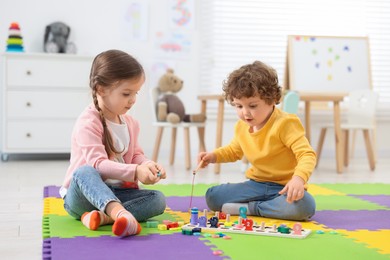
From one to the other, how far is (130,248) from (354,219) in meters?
0.83

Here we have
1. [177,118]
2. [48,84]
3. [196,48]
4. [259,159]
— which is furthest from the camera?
[196,48]

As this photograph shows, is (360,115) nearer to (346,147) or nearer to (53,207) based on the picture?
(346,147)

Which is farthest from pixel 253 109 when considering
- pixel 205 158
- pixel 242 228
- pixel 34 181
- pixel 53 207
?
pixel 34 181

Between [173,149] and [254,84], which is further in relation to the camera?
[173,149]

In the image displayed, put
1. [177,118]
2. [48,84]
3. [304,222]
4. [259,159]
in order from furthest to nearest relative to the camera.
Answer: [48,84] < [177,118] < [259,159] < [304,222]

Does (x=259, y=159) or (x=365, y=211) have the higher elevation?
(x=259, y=159)

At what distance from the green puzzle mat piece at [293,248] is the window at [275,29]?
3.41 metres

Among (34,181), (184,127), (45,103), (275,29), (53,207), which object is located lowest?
(34,181)

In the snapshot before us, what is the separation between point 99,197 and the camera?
63.6 inches

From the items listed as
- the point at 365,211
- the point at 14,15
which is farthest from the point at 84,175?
the point at 14,15

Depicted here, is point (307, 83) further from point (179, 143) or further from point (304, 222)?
point (304, 222)

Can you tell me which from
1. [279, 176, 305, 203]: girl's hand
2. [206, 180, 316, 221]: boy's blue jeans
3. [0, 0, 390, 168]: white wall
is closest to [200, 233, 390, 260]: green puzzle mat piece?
[279, 176, 305, 203]: girl's hand

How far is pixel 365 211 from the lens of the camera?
211 centimetres

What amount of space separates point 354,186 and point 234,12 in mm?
2417
